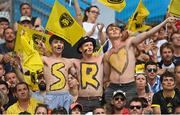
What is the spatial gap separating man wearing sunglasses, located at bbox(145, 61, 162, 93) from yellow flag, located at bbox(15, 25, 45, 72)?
1767 millimetres

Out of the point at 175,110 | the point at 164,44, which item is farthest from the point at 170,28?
the point at 175,110

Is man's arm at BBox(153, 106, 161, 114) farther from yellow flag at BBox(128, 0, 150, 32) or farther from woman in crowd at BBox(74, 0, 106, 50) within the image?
woman in crowd at BBox(74, 0, 106, 50)

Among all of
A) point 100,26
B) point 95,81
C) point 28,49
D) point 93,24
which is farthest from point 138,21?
point 28,49

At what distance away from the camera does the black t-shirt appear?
1236cm

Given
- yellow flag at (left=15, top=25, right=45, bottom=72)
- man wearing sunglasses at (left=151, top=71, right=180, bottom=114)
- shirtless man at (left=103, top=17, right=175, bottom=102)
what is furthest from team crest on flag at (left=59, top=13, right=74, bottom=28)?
man wearing sunglasses at (left=151, top=71, right=180, bottom=114)

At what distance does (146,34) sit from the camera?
A: 1295 centimetres

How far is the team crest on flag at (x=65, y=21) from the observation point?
13.4 meters

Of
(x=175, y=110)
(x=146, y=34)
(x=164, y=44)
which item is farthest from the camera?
Answer: (x=164, y=44)

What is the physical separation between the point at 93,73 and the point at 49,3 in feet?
10.2

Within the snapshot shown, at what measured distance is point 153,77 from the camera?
533 inches

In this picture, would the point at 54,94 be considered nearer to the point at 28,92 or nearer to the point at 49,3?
the point at 28,92

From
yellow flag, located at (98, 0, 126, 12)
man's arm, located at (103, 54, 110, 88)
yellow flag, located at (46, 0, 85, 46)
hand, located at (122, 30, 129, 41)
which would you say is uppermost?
yellow flag, located at (98, 0, 126, 12)

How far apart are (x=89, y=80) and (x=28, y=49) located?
106 centimetres

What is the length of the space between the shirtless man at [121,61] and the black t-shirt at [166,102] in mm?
379
